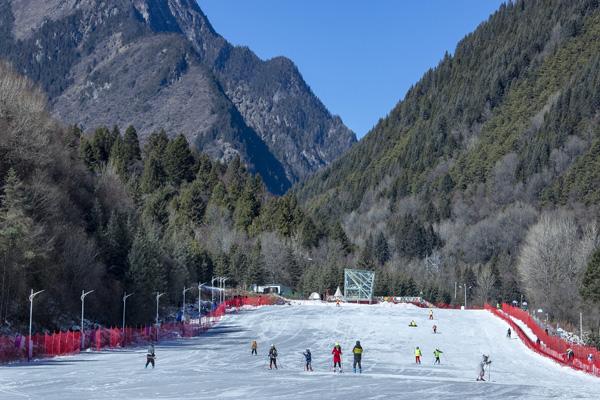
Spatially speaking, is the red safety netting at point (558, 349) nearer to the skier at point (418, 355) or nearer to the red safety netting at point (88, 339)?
the skier at point (418, 355)

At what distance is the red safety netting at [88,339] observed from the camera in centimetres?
4503

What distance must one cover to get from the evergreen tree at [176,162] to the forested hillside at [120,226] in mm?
225

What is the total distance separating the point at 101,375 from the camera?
37250mm

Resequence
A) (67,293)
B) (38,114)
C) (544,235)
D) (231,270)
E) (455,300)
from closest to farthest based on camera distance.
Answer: (67,293) < (38,114) < (544,235) < (231,270) < (455,300)

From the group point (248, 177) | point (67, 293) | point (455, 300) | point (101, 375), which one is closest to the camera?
point (101, 375)

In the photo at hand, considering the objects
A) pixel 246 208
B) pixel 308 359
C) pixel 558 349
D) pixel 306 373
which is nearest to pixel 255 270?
pixel 246 208

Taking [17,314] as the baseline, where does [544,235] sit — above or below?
above

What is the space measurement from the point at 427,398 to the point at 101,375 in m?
14.2

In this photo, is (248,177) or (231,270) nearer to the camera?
(231,270)

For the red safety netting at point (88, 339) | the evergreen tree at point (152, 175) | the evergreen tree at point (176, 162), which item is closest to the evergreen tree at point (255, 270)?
the evergreen tree at point (152, 175)

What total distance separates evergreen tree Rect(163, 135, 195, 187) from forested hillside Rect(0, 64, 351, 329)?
0.22 m

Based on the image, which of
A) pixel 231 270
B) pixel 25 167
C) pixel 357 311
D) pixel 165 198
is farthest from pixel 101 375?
pixel 165 198

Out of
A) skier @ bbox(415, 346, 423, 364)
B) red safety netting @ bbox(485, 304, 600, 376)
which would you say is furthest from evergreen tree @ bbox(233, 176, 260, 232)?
skier @ bbox(415, 346, 423, 364)

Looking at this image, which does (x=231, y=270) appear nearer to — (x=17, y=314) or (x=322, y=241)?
(x=322, y=241)
